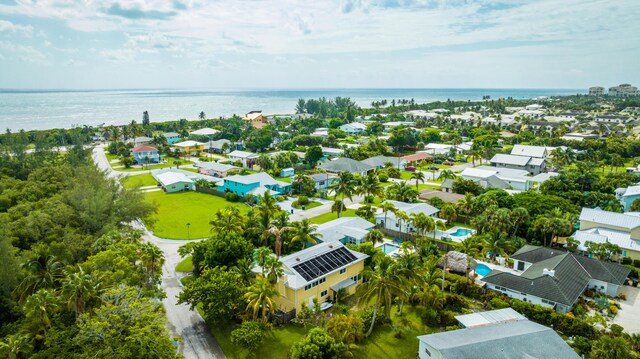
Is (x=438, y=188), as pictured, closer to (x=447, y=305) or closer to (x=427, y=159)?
(x=427, y=159)

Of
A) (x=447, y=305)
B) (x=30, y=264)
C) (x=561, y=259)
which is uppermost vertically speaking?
(x=30, y=264)

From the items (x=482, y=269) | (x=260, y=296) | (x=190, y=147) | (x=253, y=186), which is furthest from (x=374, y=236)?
(x=190, y=147)

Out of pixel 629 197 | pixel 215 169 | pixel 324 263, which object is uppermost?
pixel 324 263

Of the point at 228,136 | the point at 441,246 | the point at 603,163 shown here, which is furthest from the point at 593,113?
the point at 441,246

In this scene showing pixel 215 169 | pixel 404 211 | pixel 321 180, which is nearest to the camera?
pixel 404 211

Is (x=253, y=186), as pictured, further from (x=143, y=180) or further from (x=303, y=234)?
(x=303, y=234)

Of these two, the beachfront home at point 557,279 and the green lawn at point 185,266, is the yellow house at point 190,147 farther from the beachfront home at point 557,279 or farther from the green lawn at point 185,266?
the beachfront home at point 557,279

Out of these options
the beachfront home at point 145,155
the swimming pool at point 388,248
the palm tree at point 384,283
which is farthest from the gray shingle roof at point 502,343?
the beachfront home at point 145,155

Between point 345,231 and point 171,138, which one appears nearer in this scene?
point 345,231
